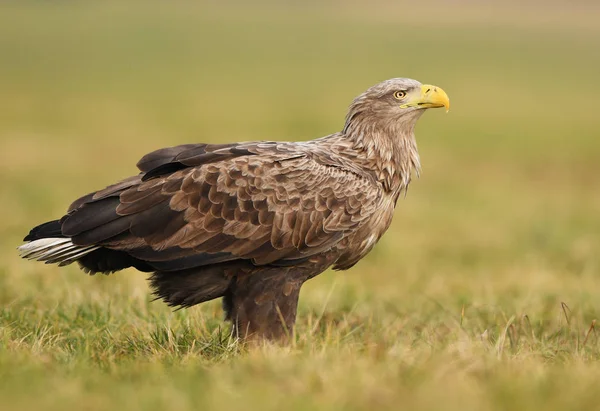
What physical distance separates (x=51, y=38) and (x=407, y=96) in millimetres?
55479

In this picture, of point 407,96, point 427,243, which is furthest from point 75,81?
point 407,96

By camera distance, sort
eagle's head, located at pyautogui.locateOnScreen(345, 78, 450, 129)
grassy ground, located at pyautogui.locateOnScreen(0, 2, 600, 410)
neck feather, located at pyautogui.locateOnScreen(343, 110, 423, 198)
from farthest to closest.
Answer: eagle's head, located at pyautogui.locateOnScreen(345, 78, 450, 129)
neck feather, located at pyautogui.locateOnScreen(343, 110, 423, 198)
grassy ground, located at pyautogui.locateOnScreen(0, 2, 600, 410)

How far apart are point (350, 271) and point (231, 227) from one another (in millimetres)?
5453

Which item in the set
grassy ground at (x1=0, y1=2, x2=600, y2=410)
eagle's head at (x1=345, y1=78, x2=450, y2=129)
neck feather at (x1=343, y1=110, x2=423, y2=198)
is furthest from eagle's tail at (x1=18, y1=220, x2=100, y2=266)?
eagle's head at (x1=345, y1=78, x2=450, y2=129)

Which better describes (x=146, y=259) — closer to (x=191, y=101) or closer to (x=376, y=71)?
(x=191, y=101)

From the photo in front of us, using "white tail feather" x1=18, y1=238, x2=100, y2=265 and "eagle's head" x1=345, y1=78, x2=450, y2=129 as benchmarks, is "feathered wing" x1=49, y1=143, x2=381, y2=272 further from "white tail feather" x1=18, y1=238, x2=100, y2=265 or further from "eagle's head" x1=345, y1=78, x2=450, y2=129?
"eagle's head" x1=345, y1=78, x2=450, y2=129

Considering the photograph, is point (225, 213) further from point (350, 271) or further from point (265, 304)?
point (350, 271)

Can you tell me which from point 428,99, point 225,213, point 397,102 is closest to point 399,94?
point 397,102

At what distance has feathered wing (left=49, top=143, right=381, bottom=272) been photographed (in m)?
5.99

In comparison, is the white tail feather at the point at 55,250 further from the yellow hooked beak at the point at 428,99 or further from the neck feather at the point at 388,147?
the yellow hooked beak at the point at 428,99

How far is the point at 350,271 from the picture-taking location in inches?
447

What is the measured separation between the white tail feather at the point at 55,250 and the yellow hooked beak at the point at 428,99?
2251 millimetres

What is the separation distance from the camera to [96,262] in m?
6.28

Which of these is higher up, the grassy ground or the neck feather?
the neck feather
